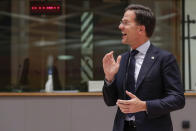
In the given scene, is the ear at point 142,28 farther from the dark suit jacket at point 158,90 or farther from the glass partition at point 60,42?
the glass partition at point 60,42

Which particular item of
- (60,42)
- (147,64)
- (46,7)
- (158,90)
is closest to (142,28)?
(147,64)

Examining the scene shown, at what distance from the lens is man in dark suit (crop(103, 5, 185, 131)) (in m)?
1.56

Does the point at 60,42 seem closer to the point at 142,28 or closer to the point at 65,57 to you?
the point at 65,57

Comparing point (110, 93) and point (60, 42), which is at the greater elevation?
point (60, 42)

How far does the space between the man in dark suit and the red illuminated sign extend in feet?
12.8

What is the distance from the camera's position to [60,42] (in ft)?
27.5

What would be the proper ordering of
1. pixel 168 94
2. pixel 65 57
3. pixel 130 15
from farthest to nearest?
pixel 65 57, pixel 130 15, pixel 168 94

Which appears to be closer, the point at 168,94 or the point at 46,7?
the point at 168,94

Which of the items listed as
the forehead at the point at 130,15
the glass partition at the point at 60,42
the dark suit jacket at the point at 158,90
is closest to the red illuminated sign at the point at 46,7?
the glass partition at the point at 60,42

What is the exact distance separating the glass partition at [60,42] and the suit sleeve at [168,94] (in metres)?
5.76

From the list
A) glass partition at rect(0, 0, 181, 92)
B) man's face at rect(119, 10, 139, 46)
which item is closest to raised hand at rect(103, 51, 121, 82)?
man's face at rect(119, 10, 139, 46)

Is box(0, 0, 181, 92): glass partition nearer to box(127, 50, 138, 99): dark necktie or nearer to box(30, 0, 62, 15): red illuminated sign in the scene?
box(30, 0, 62, 15): red illuminated sign

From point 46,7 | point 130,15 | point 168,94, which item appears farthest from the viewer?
point 46,7

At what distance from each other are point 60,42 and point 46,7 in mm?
2906
